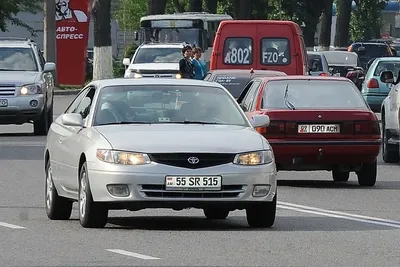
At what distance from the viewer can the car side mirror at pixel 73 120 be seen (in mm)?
13359

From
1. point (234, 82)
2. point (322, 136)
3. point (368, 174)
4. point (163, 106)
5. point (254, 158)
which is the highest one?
point (163, 106)

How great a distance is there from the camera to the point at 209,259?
1069cm

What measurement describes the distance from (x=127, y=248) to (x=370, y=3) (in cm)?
6523

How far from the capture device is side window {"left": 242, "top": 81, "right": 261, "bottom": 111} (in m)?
19.2

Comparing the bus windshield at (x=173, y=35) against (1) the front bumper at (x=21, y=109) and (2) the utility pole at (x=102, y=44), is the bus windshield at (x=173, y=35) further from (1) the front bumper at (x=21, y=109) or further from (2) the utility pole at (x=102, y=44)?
(1) the front bumper at (x=21, y=109)

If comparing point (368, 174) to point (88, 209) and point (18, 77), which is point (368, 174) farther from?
point (18, 77)

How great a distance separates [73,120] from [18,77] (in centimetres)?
1542

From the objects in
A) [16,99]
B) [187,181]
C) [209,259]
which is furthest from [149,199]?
[16,99]

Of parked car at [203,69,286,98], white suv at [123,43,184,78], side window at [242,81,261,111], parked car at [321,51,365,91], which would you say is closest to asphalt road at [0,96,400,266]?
side window at [242,81,261,111]

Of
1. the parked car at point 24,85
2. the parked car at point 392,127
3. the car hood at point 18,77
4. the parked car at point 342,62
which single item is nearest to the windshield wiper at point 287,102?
the parked car at point 392,127

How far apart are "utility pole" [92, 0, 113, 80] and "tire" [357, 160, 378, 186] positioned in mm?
33867

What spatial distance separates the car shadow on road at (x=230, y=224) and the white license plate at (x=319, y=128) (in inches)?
157

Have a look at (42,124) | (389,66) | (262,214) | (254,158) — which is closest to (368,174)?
(262,214)

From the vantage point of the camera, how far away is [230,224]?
13672mm
